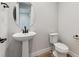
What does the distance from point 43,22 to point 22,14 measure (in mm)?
479

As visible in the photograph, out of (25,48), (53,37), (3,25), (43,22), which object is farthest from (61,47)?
(3,25)

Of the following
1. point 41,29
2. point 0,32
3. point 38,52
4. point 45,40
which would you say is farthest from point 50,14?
point 0,32

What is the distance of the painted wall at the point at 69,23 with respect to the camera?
2045 mm

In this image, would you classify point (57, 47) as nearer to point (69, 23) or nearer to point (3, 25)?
point (69, 23)

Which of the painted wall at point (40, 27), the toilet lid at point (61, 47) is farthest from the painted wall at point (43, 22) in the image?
the toilet lid at point (61, 47)

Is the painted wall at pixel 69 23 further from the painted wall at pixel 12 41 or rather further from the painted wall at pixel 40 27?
the painted wall at pixel 12 41

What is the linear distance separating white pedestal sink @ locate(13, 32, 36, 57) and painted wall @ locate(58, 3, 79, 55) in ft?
2.21

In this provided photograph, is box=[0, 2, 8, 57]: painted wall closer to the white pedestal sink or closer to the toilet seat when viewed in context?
the white pedestal sink

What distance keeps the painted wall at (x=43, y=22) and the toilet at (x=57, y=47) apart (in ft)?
0.37

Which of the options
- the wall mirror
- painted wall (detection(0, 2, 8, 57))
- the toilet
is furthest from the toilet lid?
painted wall (detection(0, 2, 8, 57))

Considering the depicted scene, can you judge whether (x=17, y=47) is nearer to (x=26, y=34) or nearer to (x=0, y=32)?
(x=26, y=34)

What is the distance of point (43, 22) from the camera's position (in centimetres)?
207

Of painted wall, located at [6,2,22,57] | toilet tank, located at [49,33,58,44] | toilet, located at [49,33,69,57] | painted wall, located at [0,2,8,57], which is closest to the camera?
painted wall, located at [0,2,8,57]

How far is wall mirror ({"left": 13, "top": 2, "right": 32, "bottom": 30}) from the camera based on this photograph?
1.94 m
